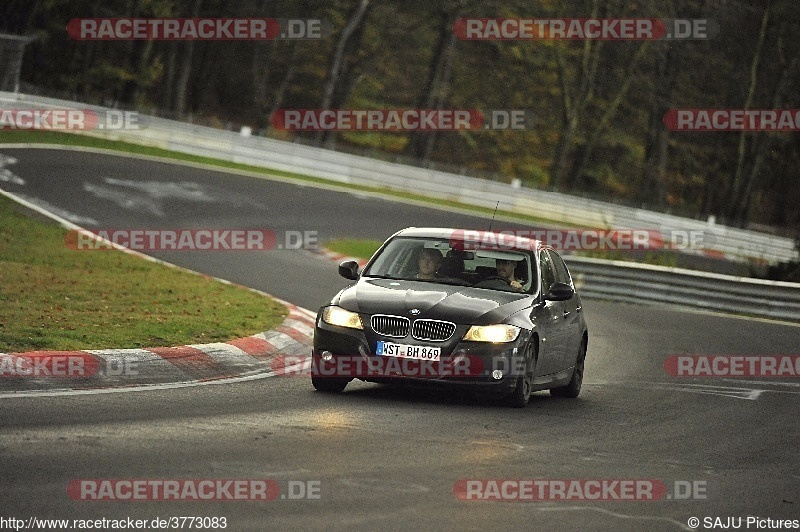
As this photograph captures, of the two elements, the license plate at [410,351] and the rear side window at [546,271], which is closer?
the license plate at [410,351]

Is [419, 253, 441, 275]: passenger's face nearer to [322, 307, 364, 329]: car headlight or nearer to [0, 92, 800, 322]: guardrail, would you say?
[322, 307, 364, 329]: car headlight

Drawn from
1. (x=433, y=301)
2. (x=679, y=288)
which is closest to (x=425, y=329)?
(x=433, y=301)

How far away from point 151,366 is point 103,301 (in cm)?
418

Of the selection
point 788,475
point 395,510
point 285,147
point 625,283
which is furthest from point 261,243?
point 395,510

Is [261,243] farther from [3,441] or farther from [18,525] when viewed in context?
[18,525]

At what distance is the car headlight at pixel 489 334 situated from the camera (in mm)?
11484

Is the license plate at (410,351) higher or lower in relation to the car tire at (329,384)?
higher

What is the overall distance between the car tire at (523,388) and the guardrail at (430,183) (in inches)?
1204

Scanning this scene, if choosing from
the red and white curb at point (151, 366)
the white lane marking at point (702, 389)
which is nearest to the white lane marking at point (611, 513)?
the red and white curb at point (151, 366)

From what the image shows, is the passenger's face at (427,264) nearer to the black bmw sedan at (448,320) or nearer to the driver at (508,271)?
the black bmw sedan at (448,320)

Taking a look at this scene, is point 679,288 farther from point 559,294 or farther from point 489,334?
point 489,334

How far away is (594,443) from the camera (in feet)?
33.7

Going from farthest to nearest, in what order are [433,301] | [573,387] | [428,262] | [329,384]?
[573,387], [428,262], [329,384], [433,301]

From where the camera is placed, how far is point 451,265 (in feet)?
41.8
